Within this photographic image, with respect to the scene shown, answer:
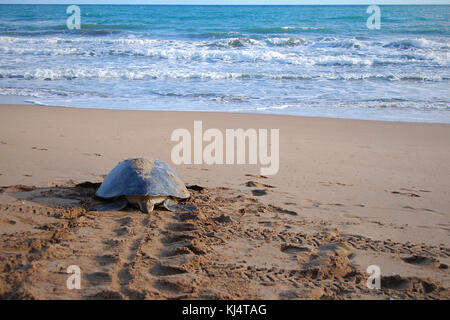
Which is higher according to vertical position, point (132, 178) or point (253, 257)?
point (132, 178)

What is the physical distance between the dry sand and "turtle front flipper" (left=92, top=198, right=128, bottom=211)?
2.4 inches

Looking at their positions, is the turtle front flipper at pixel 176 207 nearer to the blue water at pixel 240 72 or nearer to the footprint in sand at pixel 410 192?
the footprint in sand at pixel 410 192

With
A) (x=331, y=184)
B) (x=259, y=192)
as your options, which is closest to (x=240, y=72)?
(x=331, y=184)

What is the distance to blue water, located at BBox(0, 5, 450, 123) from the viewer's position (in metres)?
9.66

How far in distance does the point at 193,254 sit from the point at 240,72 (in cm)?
1133

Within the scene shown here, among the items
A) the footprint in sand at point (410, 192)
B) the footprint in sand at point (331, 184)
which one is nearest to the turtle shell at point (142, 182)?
the footprint in sand at point (331, 184)

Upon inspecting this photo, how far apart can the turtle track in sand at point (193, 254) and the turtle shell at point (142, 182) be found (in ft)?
0.64

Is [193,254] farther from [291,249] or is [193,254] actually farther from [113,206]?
[113,206]

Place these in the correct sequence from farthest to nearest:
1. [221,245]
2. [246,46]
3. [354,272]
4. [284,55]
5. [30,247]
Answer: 1. [246,46]
2. [284,55]
3. [221,245]
4. [30,247]
5. [354,272]

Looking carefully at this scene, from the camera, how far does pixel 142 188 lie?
4.02 m

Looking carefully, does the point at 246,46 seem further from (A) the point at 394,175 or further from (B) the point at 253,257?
(B) the point at 253,257

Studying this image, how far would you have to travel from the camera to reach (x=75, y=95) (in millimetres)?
10312

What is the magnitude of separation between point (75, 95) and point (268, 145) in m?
5.92

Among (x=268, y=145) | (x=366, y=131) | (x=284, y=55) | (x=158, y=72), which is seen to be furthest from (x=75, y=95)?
(x=284, y=55)
